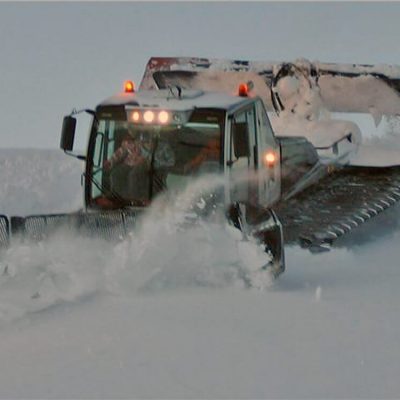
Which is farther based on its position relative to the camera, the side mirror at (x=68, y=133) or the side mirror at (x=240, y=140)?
the side mirror at (x=68, y=133)

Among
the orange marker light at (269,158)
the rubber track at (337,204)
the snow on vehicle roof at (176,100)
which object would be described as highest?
the snow on vehicle roof at (176,100)

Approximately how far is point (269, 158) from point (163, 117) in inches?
56.5

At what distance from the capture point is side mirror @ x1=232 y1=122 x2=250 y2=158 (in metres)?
8.05

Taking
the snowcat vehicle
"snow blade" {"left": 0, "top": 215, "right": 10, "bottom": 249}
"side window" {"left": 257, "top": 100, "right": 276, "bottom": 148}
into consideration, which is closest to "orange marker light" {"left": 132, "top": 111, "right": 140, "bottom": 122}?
the snowcat vehicle

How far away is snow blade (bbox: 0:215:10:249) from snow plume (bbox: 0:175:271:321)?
0.08 meters

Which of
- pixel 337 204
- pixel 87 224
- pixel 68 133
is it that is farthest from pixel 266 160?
pixel 87 224

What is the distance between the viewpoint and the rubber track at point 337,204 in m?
9.02

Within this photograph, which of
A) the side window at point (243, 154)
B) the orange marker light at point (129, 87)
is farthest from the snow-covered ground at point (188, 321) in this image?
the orange marker light at point (129, 87)

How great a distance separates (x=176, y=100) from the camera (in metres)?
8.29

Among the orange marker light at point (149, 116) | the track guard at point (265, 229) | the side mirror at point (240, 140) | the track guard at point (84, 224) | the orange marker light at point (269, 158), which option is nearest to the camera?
the track guard at point (84, 224)

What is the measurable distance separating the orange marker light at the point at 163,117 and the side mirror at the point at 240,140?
0.63m

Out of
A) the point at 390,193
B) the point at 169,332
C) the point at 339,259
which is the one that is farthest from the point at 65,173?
the point at 169,332

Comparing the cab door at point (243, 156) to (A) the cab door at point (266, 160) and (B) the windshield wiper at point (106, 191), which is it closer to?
(A) the cab door at point (266, 160)

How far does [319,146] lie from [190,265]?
608cm
